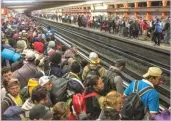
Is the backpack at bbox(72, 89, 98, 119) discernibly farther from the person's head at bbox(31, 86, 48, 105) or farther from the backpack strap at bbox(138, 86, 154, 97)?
the backpack strap at bbox(138, 86, 154, 97)

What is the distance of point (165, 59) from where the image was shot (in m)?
16.9

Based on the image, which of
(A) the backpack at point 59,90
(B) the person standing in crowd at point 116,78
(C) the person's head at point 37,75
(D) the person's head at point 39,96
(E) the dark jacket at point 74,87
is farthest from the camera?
(C) the person's head at point 37,75

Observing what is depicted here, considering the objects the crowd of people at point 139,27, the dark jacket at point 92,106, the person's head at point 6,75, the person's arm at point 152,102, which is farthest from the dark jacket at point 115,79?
the crowd of people at point 139,27

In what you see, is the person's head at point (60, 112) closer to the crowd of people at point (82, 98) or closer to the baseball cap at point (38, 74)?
the crowd of people at point (82, 98)

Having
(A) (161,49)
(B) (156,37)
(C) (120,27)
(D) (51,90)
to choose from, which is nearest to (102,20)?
(C) (120,27)

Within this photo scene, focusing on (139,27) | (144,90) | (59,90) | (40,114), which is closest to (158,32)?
(139,27)

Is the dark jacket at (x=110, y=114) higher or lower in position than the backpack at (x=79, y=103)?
higher

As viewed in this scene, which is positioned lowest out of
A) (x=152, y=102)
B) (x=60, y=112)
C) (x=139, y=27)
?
(x=139, y=27)

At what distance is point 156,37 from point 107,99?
18101 millimetres

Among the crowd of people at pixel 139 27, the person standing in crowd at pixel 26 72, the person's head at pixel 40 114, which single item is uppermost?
the person's head at pixel 40 114

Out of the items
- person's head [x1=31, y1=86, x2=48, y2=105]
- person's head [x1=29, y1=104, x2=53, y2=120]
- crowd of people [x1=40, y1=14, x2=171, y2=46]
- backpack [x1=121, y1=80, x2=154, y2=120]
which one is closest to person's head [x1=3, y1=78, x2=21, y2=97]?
person's head [x1=31, y1=86, x2=48, y2=105]

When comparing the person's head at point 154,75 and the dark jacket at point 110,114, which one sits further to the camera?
the person's head at point 154,75

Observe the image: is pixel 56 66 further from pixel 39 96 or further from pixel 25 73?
pixel 39 96

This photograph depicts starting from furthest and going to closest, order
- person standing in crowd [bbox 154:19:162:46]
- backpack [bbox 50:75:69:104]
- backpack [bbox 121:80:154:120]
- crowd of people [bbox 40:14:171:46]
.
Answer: crowd of people [bbox 40:14:171:46] < person standing in crowd [bbox 154:19:162:46] < backpack [bbox 50:75:69:104] < backpack [bbox 121:80:154:120]
